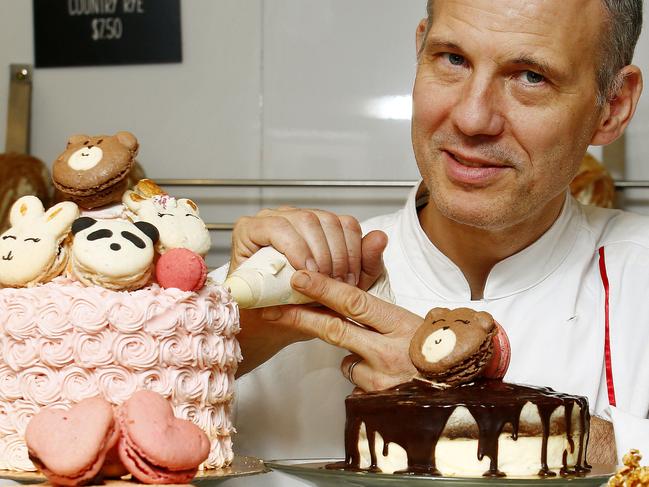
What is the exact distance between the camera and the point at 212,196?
86.8 inches

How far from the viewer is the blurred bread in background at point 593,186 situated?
2010 millimetres

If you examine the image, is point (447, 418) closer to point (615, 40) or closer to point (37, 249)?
point (37, 249)

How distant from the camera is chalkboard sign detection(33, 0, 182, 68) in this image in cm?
221

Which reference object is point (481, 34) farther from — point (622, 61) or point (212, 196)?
point (212, 196)

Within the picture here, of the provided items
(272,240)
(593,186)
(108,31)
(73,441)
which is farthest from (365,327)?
(108,31)

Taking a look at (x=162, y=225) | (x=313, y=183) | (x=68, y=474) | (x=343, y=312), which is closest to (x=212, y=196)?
(x=313, y=183)

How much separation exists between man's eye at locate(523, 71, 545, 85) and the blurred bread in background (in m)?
0.82

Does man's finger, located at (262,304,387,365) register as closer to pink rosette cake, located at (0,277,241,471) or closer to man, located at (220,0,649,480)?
man, located at (220,0,649,480)

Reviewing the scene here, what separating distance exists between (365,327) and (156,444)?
0.44m

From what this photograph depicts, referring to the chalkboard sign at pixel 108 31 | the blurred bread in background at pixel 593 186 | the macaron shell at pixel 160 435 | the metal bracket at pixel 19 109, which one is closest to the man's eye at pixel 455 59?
the macaron shell at pixel 160 435

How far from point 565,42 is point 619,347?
0.47 metres

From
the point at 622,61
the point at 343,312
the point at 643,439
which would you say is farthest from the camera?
the point at 622,61

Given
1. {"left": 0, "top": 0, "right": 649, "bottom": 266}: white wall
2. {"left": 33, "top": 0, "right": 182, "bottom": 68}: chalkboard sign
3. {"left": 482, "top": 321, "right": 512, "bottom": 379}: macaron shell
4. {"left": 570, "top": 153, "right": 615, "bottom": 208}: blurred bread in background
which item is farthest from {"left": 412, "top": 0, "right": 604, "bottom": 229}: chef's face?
{"left": 33, "top": 0, "right": 182, "bottom": 68}: chalkboard sign

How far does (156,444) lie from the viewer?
715 mm
